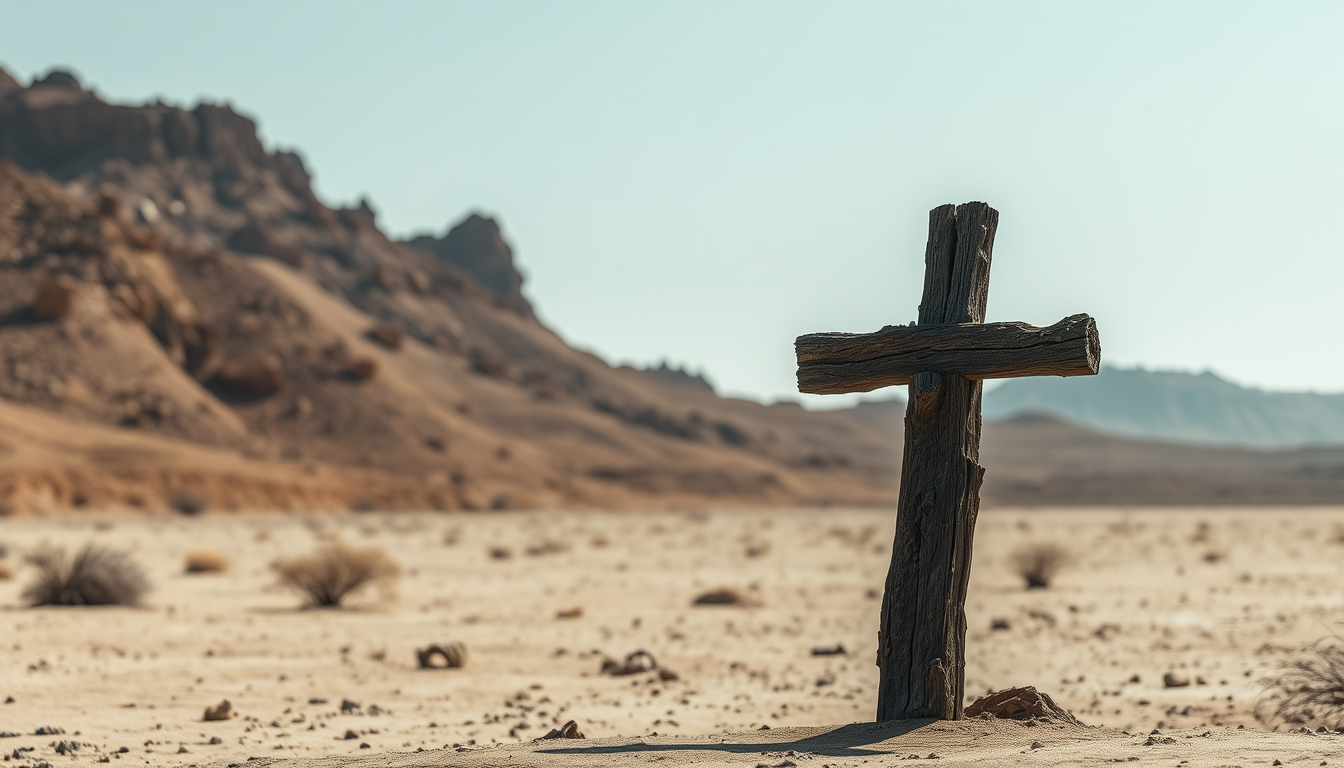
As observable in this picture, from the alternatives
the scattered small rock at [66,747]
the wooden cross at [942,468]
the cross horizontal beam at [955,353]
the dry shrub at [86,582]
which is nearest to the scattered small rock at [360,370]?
the dry shrub at [86,582]

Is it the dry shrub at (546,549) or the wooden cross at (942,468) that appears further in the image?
the dry shrub at (546,549)

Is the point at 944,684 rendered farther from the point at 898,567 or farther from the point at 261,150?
the point at 261,150

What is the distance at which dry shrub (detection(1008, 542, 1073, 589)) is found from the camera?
21891 millimetres

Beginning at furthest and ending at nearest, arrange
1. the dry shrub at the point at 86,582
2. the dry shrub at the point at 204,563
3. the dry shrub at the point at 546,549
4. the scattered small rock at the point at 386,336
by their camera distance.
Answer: the scattered small rock at the point at 386,336
the dry shrub at the point at 546,549
the dry shrub at the point at 204,563
the dry shrub at the point at 86,582

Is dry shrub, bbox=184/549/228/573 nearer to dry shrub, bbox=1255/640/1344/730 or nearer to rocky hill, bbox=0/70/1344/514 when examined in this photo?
dry shrub, bbox=1255/640/1344/730

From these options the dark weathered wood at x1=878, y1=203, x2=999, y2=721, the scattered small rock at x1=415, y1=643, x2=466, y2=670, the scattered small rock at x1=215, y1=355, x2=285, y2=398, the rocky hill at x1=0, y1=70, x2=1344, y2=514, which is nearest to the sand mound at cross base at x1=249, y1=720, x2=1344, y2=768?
the dark weathered wood at x1=878, y1=203, x2=999, y2=721

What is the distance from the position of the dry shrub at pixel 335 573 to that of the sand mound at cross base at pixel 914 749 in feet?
35.7

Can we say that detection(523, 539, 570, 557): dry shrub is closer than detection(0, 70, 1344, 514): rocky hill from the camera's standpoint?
Yes

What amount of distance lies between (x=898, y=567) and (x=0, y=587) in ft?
54.4

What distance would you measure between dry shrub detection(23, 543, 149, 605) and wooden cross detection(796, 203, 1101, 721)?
513 inches

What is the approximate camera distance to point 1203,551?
31297mm

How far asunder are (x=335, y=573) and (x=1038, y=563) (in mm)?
12072

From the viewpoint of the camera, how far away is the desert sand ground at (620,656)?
862cm

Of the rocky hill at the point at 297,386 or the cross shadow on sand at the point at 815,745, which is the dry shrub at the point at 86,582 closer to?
the cross shadow on sand at the point at 815,745
